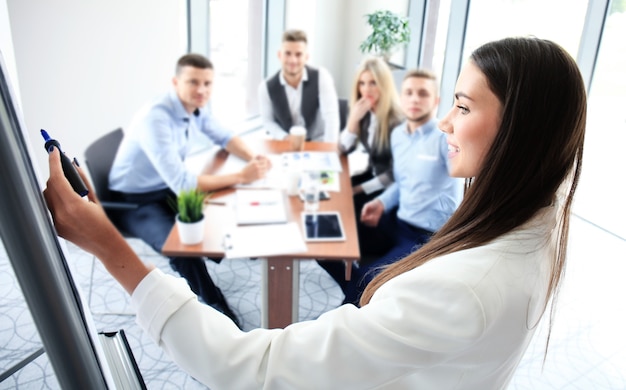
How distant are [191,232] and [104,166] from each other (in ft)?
2.93

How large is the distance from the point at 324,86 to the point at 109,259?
9.36ft

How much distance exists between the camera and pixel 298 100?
341 centimetres

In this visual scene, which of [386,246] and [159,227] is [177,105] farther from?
[386,246]

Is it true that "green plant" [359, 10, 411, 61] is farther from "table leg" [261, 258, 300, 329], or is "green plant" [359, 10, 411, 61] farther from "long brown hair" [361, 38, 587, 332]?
"long brown hair" [361, 38, 587, 332]

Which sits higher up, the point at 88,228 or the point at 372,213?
the point at 88,228

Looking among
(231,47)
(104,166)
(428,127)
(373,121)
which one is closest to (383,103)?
(373,121)

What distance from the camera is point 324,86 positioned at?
11.0 feet

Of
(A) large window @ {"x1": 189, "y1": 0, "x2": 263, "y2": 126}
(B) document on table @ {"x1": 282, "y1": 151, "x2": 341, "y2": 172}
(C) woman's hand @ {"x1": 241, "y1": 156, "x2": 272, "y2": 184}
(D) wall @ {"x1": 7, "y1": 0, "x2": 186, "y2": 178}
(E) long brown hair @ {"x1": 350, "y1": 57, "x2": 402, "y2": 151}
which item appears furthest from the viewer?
(A) large window @ {"x1": 189, "y1": 0, "x2": 263, "y2": 126}

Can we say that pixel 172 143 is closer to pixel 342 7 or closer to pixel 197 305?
pixel 197 305

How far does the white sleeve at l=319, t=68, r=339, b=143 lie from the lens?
3307 millimetres

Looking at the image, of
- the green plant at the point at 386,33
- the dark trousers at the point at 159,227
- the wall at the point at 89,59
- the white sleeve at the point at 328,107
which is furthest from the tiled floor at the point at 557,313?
the green plant at the point at 386,33

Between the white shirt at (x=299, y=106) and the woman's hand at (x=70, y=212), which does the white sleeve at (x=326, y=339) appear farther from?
the white shirt at (x=299, y=106)

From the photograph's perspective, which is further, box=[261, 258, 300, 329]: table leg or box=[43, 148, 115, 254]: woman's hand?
box=[261, 258, 300, 329]: table leg

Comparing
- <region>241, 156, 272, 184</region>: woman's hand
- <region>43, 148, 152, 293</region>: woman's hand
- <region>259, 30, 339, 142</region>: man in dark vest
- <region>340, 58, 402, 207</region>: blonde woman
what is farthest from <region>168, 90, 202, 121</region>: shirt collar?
<region>43, 148, 152, 293</region>: woman's hand
